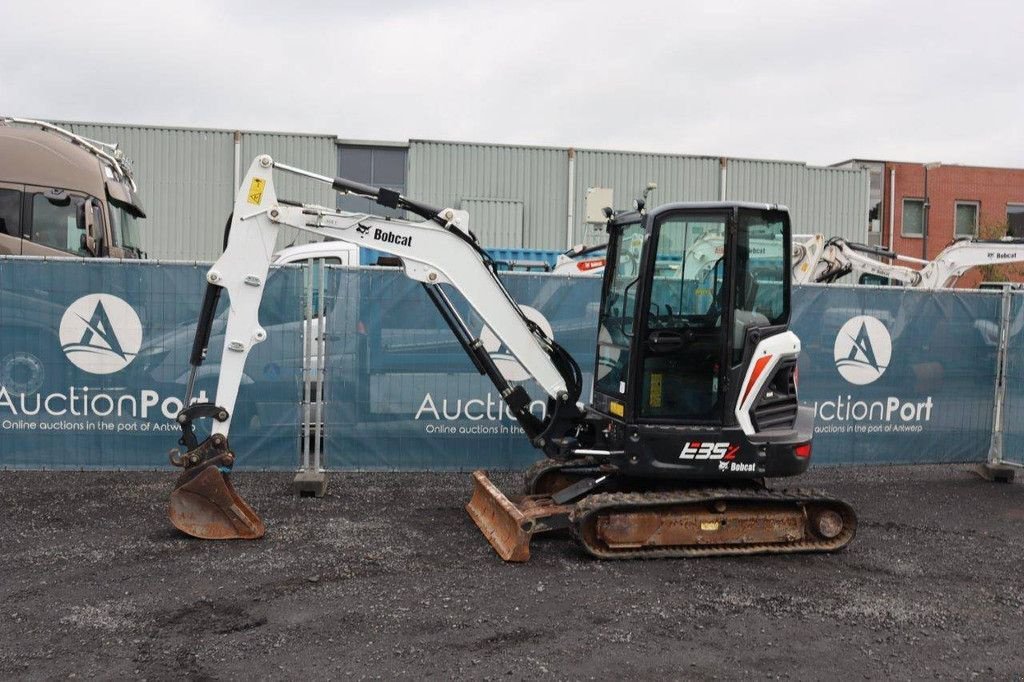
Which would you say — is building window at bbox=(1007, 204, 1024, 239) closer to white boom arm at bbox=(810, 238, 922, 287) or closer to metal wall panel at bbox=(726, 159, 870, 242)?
metal wall panel at bbox=(726, 159, 870, 242)

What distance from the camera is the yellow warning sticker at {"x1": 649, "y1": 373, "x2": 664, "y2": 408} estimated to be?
6730 millimetres

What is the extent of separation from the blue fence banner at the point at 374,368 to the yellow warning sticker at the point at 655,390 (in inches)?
97.1

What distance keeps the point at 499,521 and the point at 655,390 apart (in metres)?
1.54

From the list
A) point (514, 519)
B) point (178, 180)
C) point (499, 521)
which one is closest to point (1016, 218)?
point (178, 180)

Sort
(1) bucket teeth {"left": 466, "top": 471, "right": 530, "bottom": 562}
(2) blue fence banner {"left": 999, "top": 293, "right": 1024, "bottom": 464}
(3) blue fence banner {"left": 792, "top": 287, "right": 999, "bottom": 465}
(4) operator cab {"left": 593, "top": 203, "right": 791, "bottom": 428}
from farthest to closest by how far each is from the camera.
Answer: (2) blue fence banner {"left": 999, "top": 293, "right": 1024, "bottom": 464} → (3) blue fence banner {"left": 792, "top": 287, "right": 999, "bottom": 465} → (4) operator cab {"left": 593, "top": 203, "right": 791, "bottom": 428} → (1) bucket teeth {"left": 466, "top": 471, "right": 530, "bottom": 562}

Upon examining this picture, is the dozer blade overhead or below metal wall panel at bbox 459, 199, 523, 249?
below

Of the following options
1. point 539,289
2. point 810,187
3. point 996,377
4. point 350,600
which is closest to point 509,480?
point 539,289

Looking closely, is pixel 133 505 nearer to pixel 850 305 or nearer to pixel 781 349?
pixel 781 349

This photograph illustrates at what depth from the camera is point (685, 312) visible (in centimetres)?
668

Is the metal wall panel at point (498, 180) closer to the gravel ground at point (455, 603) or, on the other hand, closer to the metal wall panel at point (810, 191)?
the metal wall panel at point (810, 191)

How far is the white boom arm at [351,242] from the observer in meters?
6.77

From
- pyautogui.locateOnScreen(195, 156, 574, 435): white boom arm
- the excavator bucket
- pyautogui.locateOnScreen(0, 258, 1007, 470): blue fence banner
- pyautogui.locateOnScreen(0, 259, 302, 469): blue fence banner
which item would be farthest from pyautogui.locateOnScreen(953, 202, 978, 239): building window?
the excavator bucket

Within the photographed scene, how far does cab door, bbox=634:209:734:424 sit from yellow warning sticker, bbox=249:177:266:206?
286cm

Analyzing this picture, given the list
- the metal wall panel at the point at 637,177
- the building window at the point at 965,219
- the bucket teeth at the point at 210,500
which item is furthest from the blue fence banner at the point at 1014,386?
the building window at the point at 965,219
